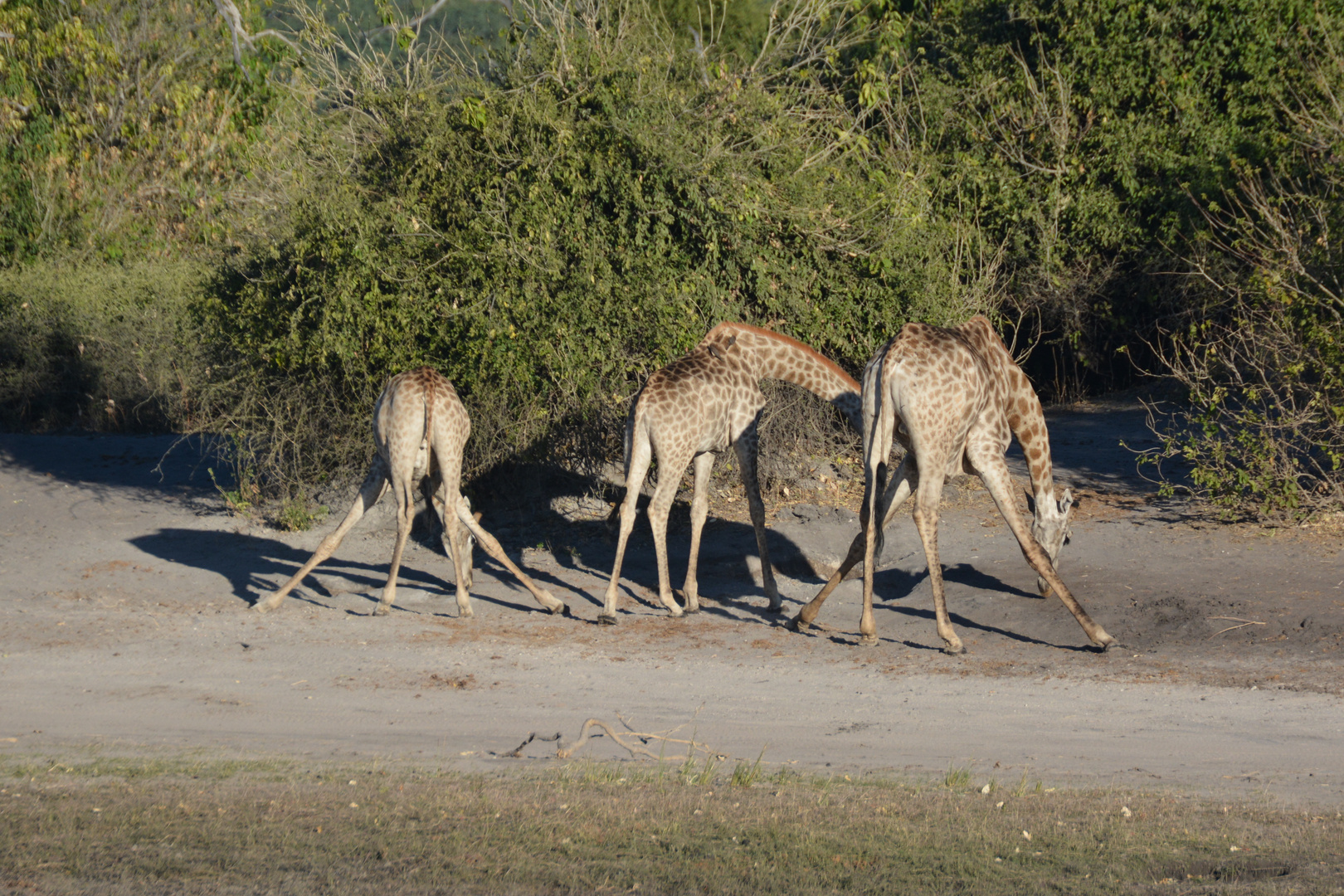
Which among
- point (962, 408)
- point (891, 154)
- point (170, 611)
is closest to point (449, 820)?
point (962, 408)

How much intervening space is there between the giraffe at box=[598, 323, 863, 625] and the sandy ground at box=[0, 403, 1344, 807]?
2.13 feet

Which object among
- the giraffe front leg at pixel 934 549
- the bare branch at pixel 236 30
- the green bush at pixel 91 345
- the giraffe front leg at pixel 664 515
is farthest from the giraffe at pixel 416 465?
the green bush at pixel 91 345

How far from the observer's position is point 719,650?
8.77m

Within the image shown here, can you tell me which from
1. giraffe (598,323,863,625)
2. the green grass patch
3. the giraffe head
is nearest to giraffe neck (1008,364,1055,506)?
the giraffe head

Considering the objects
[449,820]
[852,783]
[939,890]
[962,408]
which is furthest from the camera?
[962,408]

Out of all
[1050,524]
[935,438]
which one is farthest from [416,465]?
[1050,524]

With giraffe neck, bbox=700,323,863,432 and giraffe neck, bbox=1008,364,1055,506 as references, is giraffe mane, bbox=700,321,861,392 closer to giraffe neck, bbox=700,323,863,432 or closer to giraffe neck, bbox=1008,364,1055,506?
giraffe neck, bbox=700,323,863,432

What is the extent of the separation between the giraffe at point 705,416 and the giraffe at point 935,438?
1.19 m

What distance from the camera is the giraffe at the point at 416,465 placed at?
9648 mm

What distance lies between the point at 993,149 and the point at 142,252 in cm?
1636

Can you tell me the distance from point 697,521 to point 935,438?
2.55 metres

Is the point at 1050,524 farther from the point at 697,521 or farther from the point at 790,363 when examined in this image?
the point at 697,521

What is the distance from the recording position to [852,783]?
213 inches

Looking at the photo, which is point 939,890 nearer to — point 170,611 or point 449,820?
point 449,820
